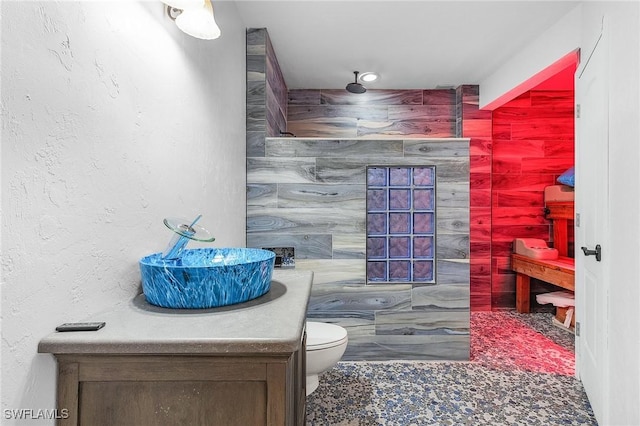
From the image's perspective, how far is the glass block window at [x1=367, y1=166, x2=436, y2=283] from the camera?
2654mm

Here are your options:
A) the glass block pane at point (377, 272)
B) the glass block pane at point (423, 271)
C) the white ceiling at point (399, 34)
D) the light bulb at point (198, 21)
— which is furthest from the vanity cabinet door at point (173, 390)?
the white ceiling at point (399, 34)

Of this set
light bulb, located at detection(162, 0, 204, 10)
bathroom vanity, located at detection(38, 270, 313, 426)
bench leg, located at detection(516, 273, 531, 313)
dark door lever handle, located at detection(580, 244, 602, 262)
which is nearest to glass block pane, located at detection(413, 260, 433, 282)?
dark door lever handle, located at detection(580, 244, 602, 262)

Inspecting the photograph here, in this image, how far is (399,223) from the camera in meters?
2.69

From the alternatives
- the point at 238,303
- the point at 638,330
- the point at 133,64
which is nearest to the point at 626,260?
the point at 638,330

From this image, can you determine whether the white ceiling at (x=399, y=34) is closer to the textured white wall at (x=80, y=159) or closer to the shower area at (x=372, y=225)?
the shower area at (x=372, y=225)

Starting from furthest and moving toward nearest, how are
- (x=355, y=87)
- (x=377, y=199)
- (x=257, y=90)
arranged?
(x=355, y=87) → (x=377, y=199) → (x=257, y=90)

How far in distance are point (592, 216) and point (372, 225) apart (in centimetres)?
134

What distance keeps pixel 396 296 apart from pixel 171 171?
1.90 meters

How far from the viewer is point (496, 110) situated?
3.84m

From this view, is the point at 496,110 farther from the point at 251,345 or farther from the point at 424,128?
the point at 251,345

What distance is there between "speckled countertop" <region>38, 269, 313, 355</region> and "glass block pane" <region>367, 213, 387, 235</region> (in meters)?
1.75

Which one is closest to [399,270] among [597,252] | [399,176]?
[399,176]

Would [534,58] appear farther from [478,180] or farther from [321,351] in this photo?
[321,351]

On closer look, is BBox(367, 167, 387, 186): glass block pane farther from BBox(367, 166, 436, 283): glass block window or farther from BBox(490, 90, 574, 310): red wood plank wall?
BBox(490, 90, 574, 310): red wood plank wall
